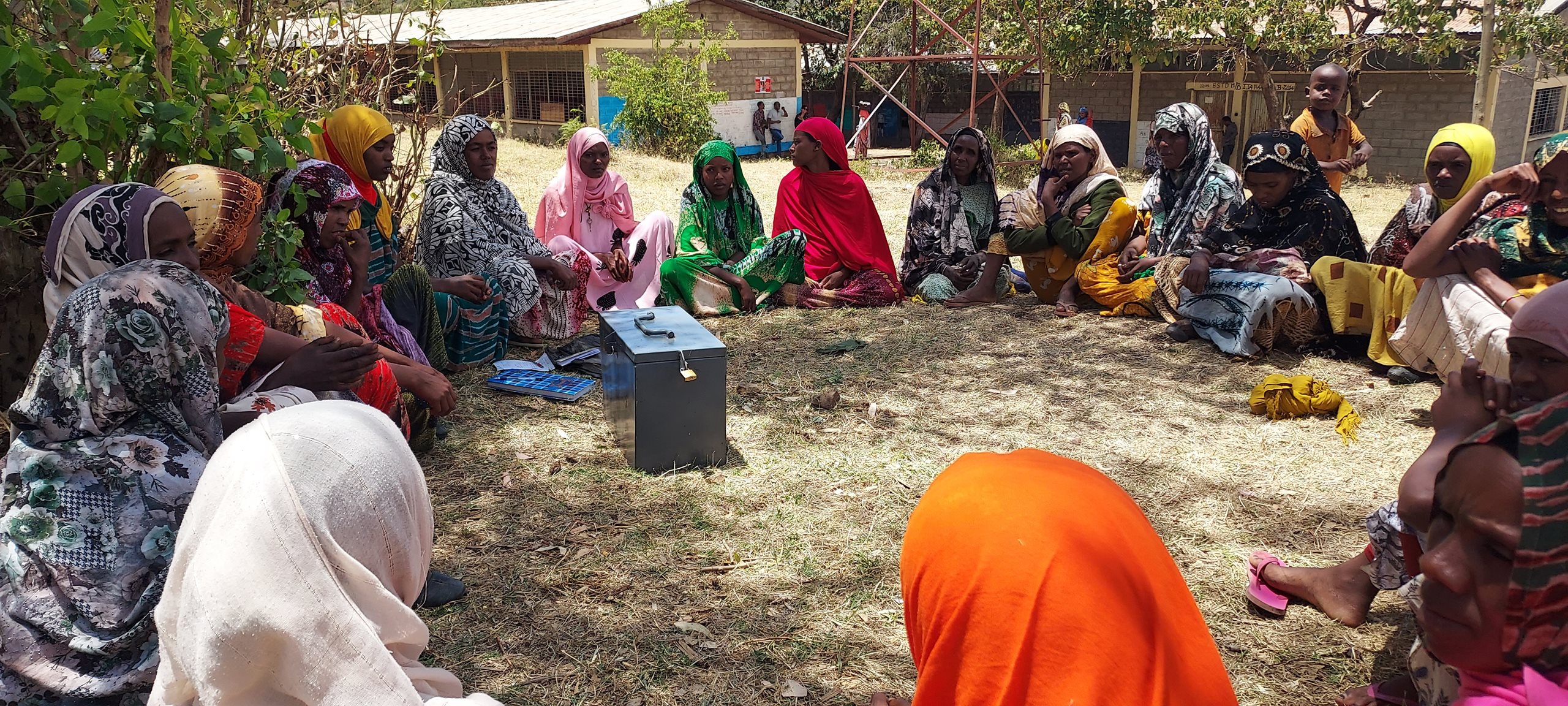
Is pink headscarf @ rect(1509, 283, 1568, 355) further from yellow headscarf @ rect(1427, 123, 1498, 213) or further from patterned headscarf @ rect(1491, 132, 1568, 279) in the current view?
yellow headscarf @ rect(1427, 123, 1498, 213)

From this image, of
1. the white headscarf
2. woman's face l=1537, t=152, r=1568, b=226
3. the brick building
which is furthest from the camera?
the brick building

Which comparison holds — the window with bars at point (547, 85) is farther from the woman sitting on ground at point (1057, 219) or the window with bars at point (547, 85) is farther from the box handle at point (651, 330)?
→ the box handle at point (651, 330)

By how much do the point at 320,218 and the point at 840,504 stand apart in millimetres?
2405

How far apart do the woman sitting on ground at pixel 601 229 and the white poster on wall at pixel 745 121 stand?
495 inches

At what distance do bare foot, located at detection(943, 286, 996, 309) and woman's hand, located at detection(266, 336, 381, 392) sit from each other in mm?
4550

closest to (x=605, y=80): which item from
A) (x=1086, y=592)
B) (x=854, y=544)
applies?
(x=854, y=544)

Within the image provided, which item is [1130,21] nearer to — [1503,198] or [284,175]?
[1503,198]

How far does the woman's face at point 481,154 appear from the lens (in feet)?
18.8

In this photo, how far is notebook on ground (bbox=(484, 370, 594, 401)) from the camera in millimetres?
4953

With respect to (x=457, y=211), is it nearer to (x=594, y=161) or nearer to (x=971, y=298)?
(x=594, y=161)

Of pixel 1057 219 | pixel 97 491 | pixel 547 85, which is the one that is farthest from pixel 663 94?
pixel 97 491

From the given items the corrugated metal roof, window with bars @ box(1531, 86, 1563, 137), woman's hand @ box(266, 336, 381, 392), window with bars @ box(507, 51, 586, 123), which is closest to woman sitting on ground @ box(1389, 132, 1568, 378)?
woman's hand @ box(266, 336, 381, 392)

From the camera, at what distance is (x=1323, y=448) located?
4.32m

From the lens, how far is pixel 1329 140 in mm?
7297
